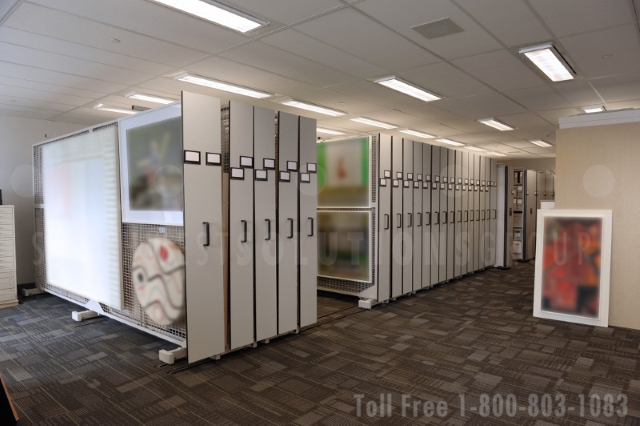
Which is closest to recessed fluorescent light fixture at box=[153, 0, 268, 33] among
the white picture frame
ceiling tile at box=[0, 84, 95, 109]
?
the white picture frame

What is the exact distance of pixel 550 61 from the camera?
13.6 ft

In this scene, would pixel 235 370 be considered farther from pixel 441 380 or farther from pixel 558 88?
pixel 558 88

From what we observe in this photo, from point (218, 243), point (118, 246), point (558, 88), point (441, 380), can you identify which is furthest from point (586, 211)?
point (118, 246)

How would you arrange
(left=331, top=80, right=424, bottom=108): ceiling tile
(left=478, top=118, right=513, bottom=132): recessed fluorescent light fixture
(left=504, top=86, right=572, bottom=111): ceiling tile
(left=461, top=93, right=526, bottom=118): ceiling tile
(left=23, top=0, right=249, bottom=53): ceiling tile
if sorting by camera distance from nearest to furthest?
(left=23, top=0, right=249, bottom=53): ceiling tile → (left=331, top=80, right=424, bottom=108): ceiling tile → (left=504, top=86, right=572, bottom=111): ceiling tile → (left=461, top=93, right=526, bottom=118): ceiling tile → (left=478, top=118, right=513, bottom=132): recessed fluorescent light fixture

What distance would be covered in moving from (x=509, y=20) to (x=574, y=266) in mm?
2948

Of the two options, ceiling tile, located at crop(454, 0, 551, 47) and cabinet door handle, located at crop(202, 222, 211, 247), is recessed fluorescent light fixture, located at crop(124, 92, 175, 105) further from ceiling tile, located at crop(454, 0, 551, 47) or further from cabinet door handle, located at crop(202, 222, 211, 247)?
ceiling tile, located at crop(454, 0, 551, 47)

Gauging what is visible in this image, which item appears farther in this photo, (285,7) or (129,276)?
(129,276)

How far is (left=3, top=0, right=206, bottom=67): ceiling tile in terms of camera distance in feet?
9.96

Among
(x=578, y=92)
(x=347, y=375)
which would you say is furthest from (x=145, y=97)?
(x=578, y=92)

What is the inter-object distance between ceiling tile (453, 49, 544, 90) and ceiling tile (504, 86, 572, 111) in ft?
0.88

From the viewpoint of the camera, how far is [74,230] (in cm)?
480

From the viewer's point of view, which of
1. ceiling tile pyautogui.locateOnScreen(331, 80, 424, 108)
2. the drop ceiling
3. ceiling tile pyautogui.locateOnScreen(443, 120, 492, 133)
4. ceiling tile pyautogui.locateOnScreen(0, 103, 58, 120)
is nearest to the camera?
the drop ceiling

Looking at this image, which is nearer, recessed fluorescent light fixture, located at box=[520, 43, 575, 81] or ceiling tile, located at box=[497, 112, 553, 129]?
recessed fluorescent light fixture, located at box=[520, 43, 575, 81]

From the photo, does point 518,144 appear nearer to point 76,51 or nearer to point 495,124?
point 495,124
